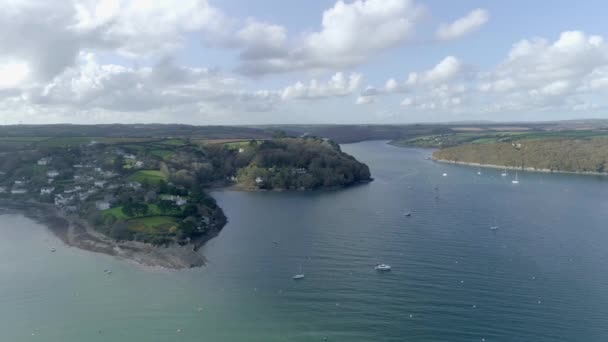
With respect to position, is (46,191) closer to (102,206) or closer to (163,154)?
(102,206)

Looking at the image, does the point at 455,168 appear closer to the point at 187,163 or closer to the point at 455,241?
the point at 187,163

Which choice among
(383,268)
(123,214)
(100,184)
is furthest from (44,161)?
(383,268)

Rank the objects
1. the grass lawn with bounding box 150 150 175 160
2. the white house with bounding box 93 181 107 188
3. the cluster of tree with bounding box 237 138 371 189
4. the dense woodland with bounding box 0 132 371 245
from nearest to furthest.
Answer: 1. the dense woodland with bounding box 0 132 371 245
2. the white house with bounding box 93 181 107 188
3. the cluster of tree with bounding box 237 138 371 189
4. the grass lawn with bounding box 150 150 175 160

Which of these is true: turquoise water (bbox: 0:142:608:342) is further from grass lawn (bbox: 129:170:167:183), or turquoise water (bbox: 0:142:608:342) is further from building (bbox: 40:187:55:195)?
grass lawn (bbox: 129:170:167:183)

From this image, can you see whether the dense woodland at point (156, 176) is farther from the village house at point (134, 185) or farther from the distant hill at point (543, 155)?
the distant hill at point (543, 155)

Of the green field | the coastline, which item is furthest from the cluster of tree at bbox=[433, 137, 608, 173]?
the green field

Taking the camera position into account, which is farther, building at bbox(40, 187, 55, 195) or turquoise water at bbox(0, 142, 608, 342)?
building at bbox(40, 187, 55, 195)
